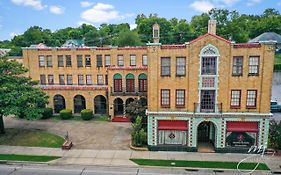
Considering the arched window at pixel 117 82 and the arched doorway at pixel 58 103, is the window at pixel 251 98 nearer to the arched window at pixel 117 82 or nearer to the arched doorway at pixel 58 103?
the arched window at pixel 117 82

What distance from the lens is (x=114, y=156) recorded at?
26.5m

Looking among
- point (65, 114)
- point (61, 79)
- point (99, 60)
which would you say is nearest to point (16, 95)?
point (65, 114)

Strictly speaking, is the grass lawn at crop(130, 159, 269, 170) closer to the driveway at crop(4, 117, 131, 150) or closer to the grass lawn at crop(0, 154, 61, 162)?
the driveway at crop(4, 117, 131, 150)

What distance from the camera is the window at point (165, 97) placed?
26953mm

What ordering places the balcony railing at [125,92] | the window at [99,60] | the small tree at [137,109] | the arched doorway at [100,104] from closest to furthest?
the small tree at [137,109]
the balcony railing at [125,92]
the arched doorway at [100,104]
the window at [99,60]

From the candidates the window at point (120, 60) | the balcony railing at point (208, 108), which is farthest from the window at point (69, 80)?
the balcony railing at point (208, 108)

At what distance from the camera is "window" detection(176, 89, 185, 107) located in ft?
87.7

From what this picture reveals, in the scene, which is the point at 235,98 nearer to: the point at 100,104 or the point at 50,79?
the point at 100,104

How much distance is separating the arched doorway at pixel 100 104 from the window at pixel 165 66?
17.1 meters

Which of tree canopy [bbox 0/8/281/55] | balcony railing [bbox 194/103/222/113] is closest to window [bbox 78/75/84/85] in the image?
balcony railing [bbox 194/103/222/113]

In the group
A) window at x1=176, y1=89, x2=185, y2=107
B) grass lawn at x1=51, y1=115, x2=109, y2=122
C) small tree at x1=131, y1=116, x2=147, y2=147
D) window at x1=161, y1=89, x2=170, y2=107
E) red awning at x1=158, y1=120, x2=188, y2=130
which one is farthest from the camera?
grass lawn at x1=51, y1=115, x2=109, y2=122

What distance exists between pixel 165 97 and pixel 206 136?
730 cm

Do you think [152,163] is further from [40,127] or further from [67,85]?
[67,85]

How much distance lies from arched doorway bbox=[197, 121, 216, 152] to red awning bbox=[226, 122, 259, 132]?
2089 millimetres
